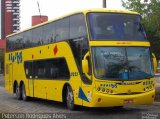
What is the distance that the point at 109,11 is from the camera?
58.4 feet

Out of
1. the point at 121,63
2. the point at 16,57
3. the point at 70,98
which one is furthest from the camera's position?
the point at 16,57

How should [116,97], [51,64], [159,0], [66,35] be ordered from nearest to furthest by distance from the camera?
[116,97] < [66,35] < [51,64] < [159,0]

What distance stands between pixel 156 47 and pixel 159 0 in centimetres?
493

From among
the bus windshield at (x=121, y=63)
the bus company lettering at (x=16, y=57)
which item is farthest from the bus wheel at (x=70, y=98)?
the bus company lettering at (x=16, y=57)

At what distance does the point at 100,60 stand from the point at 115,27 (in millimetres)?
1455

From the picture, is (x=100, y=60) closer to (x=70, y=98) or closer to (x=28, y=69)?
(x=70, y=98)

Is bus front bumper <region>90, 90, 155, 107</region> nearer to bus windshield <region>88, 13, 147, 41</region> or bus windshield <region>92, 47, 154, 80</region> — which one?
bus windshield <region>92, 47, 154, 80</region>

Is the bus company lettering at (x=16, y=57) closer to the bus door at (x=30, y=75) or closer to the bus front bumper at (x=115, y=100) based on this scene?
the bus door at (x=30, y=75)

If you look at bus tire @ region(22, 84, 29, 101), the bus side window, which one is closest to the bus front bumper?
the bus side window

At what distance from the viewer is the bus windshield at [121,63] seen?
16609mm

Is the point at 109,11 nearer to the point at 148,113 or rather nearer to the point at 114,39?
the point at 114,39

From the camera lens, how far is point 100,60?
1667 centimetres

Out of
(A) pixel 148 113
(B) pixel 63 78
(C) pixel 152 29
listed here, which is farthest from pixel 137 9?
(A) pixel 148 113

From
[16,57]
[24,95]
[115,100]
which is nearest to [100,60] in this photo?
Answer: [115,100]
